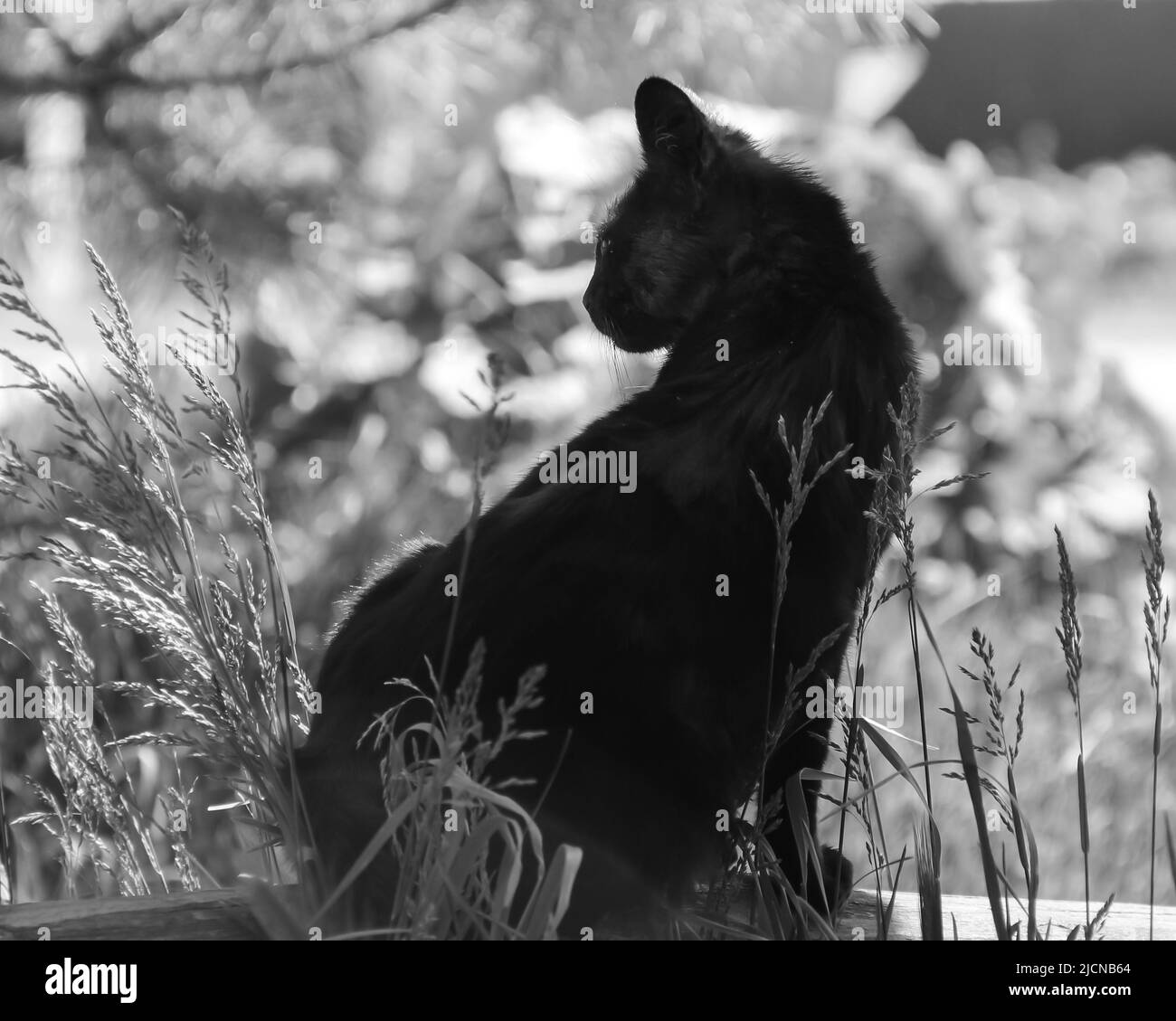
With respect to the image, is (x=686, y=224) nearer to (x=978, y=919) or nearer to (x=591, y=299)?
(x=591, y=299)

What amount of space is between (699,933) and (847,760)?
240 mm

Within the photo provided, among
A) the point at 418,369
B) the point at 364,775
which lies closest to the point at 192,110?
the point at 418,369

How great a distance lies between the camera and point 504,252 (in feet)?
12.5

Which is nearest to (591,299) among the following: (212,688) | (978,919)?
(212,688)

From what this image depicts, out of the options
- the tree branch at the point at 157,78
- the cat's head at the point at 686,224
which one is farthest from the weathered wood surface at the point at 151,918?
the tree branch at the point at 157,78

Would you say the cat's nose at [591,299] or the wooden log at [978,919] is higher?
the cat's nose at [591,299]

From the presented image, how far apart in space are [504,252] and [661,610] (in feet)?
8.89

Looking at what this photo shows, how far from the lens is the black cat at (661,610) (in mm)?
1278

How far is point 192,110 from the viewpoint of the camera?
2838 millimetres

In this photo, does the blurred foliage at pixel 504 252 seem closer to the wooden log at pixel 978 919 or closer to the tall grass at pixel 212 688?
the wooden log at pixel 978 919
